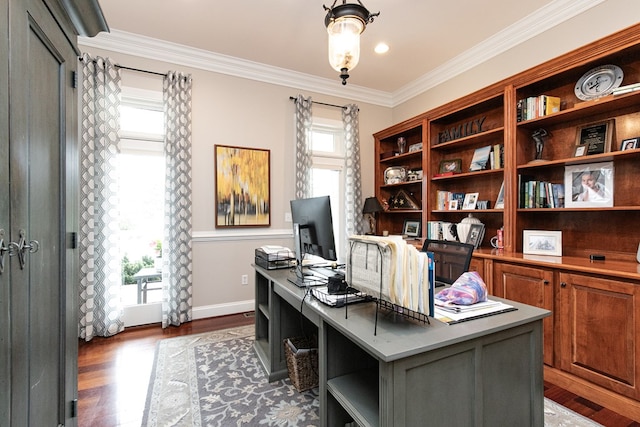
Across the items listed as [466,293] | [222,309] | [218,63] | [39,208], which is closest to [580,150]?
[466,293]

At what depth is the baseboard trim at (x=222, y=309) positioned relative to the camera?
11.2 ft

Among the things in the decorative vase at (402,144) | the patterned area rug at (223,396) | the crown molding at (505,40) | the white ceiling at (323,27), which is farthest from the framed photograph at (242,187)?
the crown molding at (505,40)

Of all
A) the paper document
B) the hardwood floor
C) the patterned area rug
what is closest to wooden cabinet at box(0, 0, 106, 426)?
the hardwood floor

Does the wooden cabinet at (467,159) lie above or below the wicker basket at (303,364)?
above

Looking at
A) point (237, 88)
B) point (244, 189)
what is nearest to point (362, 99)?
point (237, 88)

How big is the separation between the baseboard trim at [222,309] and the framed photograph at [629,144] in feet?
12.3

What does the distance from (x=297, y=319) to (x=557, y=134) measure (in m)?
2.73

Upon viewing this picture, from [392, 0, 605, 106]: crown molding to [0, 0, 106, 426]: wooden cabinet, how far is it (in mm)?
3410

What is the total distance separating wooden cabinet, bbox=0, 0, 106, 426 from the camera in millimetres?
849

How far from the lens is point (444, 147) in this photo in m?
3.55

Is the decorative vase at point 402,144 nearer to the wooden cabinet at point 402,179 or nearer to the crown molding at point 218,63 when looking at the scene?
the wooden cabinet at point 402,179

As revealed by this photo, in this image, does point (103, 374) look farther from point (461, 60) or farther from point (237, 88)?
point (461, 60)

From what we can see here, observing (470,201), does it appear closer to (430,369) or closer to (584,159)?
(584,159)

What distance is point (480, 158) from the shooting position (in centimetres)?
319
